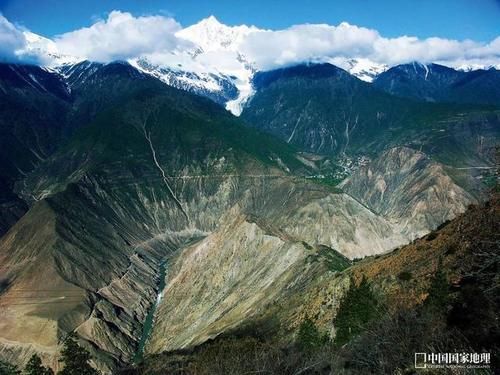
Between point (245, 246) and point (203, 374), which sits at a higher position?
point (245, 246)

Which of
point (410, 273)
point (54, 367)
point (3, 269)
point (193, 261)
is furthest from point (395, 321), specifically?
point (3, 269)

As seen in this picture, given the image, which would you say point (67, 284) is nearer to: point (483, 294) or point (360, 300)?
point (360, 300)

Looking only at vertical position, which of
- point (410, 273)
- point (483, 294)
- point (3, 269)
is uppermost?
point (3, 269)

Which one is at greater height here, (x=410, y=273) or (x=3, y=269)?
(x=3, y=269)

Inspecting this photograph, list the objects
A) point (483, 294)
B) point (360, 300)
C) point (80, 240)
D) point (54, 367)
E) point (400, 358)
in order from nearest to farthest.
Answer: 1. point (400, 358)
2. point (483, 294)
3. point (360, 300)
4. point (54, 367)
5. point (80, 240)

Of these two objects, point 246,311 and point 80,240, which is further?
point 80,240

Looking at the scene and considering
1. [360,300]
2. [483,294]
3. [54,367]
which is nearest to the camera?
[483,294]

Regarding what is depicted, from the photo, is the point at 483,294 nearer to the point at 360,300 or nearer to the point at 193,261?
the point at 360,300

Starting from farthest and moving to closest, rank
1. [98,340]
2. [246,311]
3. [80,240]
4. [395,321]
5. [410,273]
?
[80,240]
[98,340]
[246,311]
[410,273]
[395,321]

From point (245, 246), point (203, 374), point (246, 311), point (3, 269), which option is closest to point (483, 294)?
point (203, 374)
